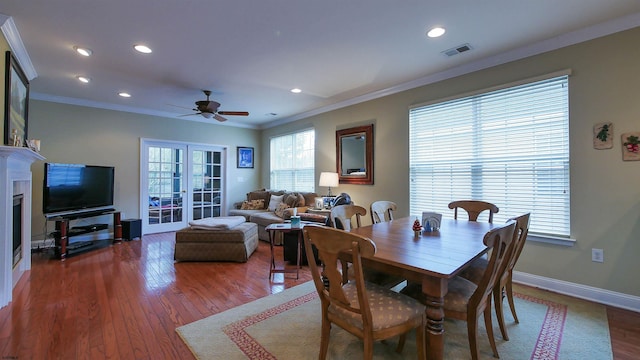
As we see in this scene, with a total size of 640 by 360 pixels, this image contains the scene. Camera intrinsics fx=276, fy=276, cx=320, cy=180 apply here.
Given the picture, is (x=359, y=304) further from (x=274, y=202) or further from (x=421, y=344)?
(x=274, y=202)

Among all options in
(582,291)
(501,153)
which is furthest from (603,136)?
(582,291)

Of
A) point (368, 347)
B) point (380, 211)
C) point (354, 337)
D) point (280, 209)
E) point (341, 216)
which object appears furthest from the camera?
point (280, 209)

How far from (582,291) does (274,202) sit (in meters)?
4.73

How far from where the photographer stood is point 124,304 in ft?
8.35

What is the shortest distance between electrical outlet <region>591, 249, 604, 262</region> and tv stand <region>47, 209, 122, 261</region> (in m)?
6.33

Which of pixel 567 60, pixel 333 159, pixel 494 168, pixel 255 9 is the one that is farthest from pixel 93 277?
pixel 567 60

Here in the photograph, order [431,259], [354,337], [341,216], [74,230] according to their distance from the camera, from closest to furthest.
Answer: [431,259]
[354,337]
[341,216]
[74,230]

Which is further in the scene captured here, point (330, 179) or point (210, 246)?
point (330, 179)

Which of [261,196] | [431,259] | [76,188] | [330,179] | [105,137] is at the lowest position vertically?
[431,259]

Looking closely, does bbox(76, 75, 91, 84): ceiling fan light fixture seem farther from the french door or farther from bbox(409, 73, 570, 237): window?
bbox(409, 73, 570, 237): window

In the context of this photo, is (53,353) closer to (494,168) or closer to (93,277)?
(93,277)

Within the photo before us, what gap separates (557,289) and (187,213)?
Result: 6390 mm

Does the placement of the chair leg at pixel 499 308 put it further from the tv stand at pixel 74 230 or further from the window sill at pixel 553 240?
the tv stand at pixel 74 230

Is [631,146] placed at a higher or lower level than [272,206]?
higher
